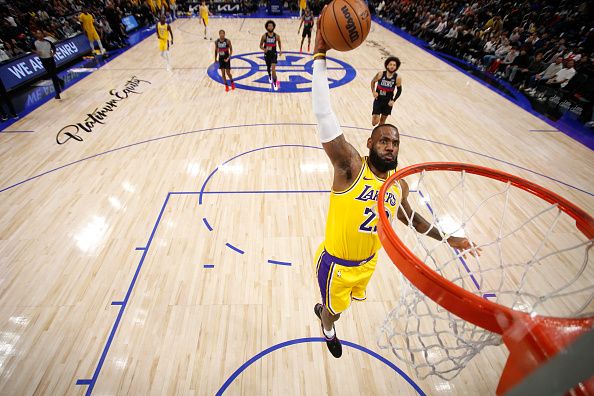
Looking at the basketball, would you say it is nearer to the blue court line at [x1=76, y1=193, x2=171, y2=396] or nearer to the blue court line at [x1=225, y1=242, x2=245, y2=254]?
the blue court line at [x1=225, y1=242, x2=245, y2=254]

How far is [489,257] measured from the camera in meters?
4.25

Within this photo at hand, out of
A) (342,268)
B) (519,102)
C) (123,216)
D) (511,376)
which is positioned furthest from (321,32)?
(519,102)

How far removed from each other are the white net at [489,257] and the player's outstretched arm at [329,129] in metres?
0.92

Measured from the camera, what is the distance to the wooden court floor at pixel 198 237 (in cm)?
299

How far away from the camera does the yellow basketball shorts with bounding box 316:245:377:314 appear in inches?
100

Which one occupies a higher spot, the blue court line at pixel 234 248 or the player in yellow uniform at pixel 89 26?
the player in yellow uniform at pixel 89 26

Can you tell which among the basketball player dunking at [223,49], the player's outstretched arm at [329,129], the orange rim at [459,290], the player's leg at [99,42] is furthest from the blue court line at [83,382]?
the player's leg at [99,42]

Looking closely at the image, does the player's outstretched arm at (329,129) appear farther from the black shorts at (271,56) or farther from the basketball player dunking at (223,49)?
the black shorts at (271,56)

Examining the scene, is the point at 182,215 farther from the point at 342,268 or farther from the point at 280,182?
the point at 342,268

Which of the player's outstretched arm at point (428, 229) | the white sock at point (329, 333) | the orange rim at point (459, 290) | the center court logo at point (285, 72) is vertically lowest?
the center court logo at point (285, 72)

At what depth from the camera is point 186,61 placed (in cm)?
1194

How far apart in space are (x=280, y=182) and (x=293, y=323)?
2.70 meters

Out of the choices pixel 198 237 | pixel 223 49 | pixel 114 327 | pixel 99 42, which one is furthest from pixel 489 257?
pixel 99 42

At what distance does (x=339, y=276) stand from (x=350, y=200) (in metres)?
0.67
